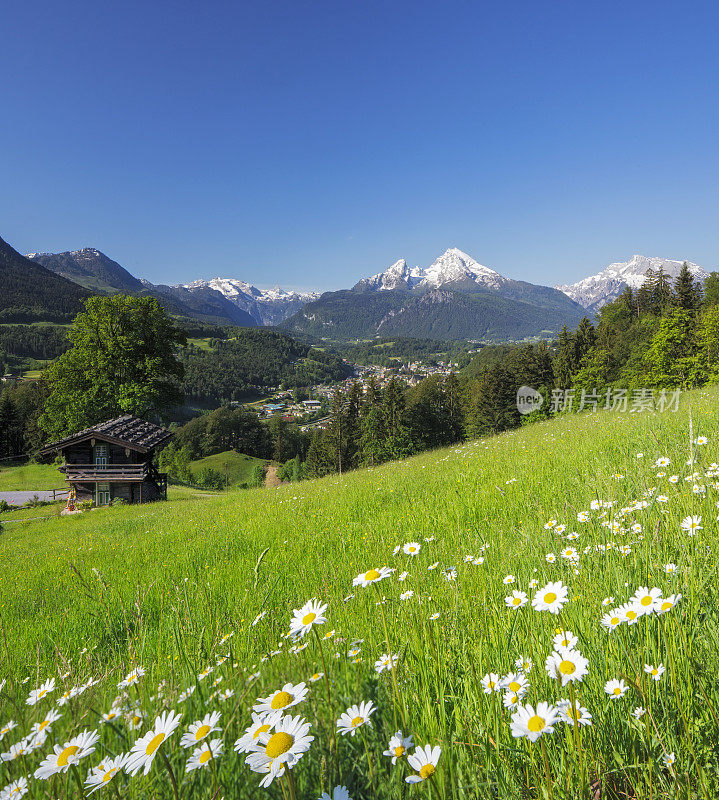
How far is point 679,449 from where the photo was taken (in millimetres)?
4887

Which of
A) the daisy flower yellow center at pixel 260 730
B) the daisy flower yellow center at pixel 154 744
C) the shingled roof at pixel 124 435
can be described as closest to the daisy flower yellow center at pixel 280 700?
the daisy flower yellow center at pixel 260 730

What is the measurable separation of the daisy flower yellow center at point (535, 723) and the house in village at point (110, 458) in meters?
27.5

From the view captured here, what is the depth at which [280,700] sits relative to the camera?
3.55 feet

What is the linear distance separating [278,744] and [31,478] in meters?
58.7

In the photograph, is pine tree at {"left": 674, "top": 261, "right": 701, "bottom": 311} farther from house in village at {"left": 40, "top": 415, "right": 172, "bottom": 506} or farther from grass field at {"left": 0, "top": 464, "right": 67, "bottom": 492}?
grass field at {"left": 0, "top": 464, "right": 67, "bottom": 492}

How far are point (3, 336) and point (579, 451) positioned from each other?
240 metres

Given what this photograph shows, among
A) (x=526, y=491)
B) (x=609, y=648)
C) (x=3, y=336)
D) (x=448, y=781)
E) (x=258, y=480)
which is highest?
(x=3, y=336)

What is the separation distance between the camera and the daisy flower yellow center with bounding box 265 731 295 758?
814 millimetres

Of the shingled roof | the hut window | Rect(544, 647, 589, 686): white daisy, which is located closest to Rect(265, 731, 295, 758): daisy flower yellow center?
Rect(544, 647, 589, 686): white daisy

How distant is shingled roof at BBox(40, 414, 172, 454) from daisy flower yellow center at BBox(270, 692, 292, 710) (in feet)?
88.7

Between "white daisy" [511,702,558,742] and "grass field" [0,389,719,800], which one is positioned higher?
"white daisy" [511,702,558,742]

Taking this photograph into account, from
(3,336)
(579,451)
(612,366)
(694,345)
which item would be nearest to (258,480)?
(612,366)

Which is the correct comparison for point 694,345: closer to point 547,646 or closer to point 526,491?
point 526,491

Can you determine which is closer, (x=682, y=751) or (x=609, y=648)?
(x=682, y=751)
